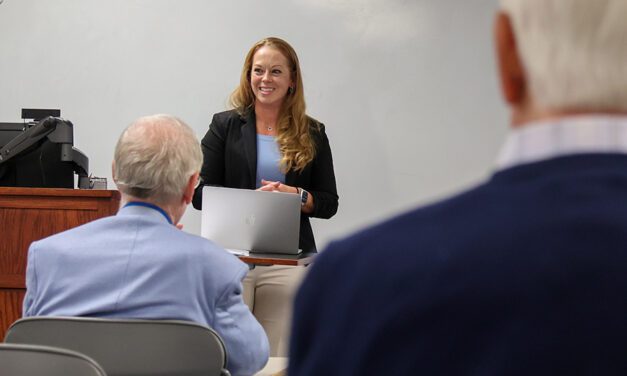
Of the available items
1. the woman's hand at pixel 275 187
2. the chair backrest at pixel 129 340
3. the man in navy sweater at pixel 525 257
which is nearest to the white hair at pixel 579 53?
the man in navy sweater at pixel 525 257

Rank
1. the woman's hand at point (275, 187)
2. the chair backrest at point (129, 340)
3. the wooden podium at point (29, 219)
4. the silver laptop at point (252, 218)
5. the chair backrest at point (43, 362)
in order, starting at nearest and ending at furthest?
the chair backrest at point (43, 362) → the chair backrest at point (129, 340) → the wooden podium at point (29, 219) → the silver laptop at point (252, 218) → the woman's hand at point (275, 187)

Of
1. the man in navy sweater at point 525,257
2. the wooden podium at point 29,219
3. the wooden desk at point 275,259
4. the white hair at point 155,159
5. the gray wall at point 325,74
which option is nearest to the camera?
the man in navy sweater at point 525,257

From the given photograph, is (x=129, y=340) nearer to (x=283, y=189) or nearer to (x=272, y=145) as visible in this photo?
(x=283, y=189)

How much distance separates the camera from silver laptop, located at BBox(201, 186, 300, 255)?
359 centimetres

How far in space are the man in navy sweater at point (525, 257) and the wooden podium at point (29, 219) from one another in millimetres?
2701

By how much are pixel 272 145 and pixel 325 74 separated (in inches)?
48.9

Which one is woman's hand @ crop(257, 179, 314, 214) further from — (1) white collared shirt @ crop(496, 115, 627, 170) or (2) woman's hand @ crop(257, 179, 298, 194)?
(1) white collared shirt @ crop(496, 115, 627, 170)

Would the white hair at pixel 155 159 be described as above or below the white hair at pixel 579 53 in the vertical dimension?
below

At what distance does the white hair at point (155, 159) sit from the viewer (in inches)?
88.5

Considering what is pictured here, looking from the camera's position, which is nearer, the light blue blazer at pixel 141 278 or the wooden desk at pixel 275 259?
the light blue blazer at pixel 141 278

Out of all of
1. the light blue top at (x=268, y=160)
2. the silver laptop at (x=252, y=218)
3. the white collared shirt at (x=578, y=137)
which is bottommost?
the silver laptop at (x=252, y=218)

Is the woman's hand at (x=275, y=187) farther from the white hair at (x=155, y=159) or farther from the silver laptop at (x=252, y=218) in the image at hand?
the white hair at (x=155, y=159)

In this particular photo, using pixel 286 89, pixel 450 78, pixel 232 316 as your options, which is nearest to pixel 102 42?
pixel 286 89

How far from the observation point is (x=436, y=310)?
0.60 meters
